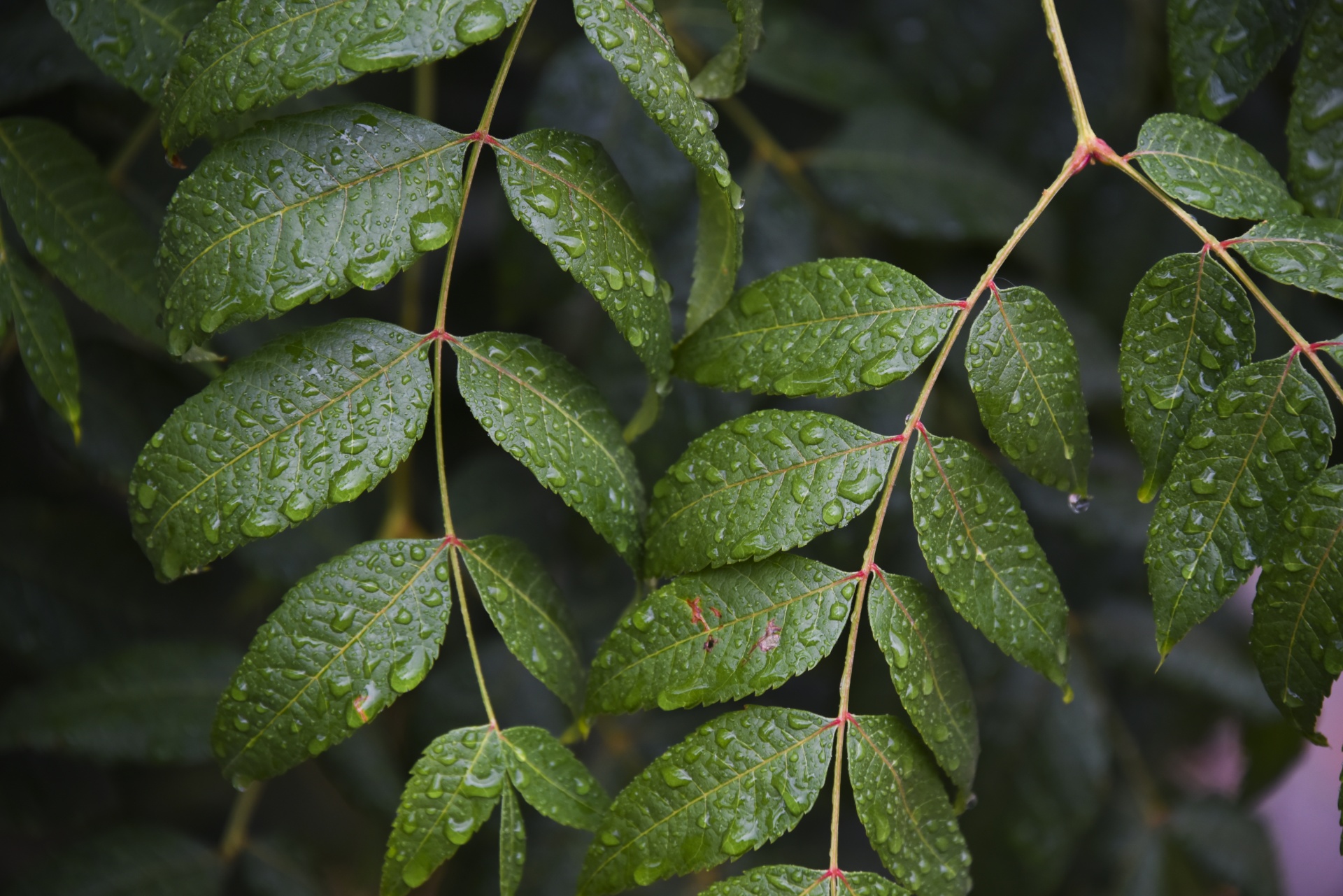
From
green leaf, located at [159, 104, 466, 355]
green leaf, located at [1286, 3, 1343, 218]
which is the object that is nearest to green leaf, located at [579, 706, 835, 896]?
green leaf, located at [159, 104, 466, 355]

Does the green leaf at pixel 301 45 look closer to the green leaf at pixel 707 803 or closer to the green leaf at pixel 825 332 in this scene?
the green leaf at pixel 825 332

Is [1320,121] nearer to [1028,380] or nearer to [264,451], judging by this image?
[1028,380]

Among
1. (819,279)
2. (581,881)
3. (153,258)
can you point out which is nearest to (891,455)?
(819,279)

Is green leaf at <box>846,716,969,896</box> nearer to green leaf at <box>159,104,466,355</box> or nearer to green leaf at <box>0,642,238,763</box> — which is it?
green leaf at <box>159,104,466,355</box>

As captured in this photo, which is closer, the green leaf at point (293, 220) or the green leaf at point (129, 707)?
the green leaf at point (293, 220)

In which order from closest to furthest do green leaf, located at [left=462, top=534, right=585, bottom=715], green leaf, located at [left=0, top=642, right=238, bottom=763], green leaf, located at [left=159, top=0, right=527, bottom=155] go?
green leaf, located at [left=159, top=0, right=527, bottom=155] < green leaf, located at [left=462, top=534, right=585, bottom=715] < green leaf, located at [left=0, top=642, right=238, bottom=763]

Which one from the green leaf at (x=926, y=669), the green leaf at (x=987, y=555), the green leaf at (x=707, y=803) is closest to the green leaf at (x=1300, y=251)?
the green leaf at (x=987, y=555)
